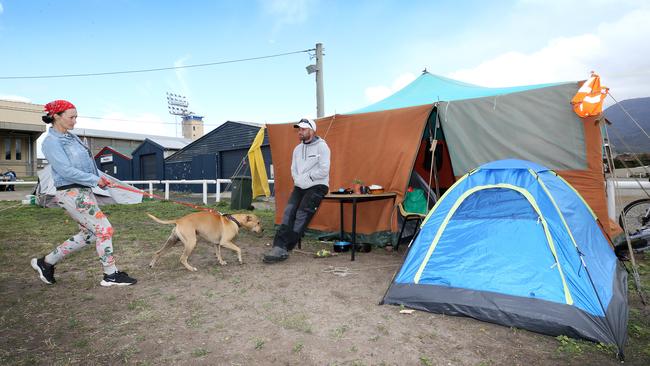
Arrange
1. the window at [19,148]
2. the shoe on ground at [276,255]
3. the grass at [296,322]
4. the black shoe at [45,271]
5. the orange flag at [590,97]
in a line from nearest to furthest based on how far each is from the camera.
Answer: the grass at [296,322] < the black shoe at [45,271] < the orange flag at [590,97] < the shoe on ground at [276,255] < the window at [19,148]

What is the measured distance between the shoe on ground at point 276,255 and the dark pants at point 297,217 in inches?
2.4

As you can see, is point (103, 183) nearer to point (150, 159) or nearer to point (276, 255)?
point (276, 255)

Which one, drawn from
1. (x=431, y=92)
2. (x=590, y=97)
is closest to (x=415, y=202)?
(x=431, y=92)

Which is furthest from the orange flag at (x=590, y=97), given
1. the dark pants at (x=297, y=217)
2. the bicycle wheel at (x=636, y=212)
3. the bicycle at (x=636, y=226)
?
the dark pants at (x=297, y=217)

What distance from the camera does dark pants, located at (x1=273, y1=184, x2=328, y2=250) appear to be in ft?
17.0

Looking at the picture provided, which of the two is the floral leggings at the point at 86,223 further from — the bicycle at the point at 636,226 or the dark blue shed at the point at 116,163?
the dark blue shed at the point at 116,163

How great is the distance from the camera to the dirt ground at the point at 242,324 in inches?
99.4

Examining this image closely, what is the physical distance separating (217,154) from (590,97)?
1814 cm

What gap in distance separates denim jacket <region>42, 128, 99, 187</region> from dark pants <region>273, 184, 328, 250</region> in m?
2.39

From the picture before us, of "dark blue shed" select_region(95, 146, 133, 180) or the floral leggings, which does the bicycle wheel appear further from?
"dark blue shed" select_region(95, 146, 133, 180)

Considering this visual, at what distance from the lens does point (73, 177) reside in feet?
11.8

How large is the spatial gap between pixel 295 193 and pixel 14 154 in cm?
3172

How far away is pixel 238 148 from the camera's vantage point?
1897cm

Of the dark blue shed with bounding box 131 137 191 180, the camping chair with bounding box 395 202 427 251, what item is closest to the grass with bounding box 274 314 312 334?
the camping chair with bounding box 395 202 427 251
